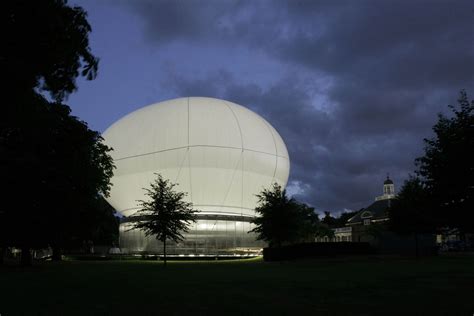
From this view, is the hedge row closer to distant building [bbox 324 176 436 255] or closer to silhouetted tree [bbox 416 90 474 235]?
distant building [bbox 324 176 436 255]

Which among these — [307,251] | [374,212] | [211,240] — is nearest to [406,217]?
[307,251]

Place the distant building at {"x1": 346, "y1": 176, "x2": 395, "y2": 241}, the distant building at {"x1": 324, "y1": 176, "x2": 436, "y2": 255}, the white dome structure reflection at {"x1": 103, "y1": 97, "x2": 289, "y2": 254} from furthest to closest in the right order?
the distant building at {"x1": 346, "y1": 176, "x2": 395, "y2": 241} < the white dome structure reflection at {"x1": 103, "y1": 97, "x2": 289, "y2": 254} < the distant building at {"x1": 324, "y1": 176, "x2": 436, "y2": 255}

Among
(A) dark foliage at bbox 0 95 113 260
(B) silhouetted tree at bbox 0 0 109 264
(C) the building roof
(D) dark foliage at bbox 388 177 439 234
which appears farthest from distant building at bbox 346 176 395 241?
Answer: (A) dark foliage at bbox 0 95 113 260

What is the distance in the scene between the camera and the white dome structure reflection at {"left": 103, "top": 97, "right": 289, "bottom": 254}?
48.8 m

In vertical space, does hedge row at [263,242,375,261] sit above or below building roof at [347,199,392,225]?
below

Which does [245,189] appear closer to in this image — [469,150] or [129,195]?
[129,195]

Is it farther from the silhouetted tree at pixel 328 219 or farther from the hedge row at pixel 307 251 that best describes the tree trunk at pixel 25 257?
the silhouetted tree at pixel 328 219

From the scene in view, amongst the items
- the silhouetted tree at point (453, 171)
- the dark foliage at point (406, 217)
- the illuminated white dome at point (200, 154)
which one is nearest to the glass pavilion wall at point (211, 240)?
the illuminated white dome at point (200, 154)

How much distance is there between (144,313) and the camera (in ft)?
27.0

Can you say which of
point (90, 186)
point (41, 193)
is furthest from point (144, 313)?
point (90, 186)

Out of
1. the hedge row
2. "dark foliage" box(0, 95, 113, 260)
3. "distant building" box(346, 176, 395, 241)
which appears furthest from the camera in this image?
"distant building" box(346, 176, 395, 241)

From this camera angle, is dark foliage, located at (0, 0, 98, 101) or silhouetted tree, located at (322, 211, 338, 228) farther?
silhouetted tree, located at (322, 211, 338, 228)

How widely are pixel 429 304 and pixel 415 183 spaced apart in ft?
101

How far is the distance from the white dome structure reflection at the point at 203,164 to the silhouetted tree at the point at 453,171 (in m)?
34.8
